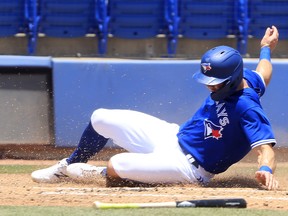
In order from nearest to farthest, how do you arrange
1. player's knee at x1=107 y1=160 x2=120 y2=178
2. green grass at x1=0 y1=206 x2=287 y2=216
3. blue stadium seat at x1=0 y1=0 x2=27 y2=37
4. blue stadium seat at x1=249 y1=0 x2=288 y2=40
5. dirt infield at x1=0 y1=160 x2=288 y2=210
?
green grass at x1=0 y1=206 x2=287 y2=216, dirt infield at x1=0 y1=160 x2=288 y2=210, player's knee at x1=107 y1=160 x2=120 y2=178, blue stadium seat at x1=0 y1=0 x2=27 y2=37, blue stadium seat at x1=249 y1=0 x2=288 y2=40

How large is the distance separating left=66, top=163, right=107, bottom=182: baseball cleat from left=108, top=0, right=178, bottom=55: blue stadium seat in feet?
12.0

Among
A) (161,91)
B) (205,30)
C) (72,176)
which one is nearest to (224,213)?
(72,176)

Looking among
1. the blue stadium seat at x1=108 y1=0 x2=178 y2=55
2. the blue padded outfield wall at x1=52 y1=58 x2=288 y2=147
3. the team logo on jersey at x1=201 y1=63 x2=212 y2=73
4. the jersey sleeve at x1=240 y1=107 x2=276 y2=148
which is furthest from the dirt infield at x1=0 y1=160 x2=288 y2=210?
the blue stadium seat at x1=108 y1=0 x2=178 y2=55

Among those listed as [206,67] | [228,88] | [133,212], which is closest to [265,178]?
[228,88]

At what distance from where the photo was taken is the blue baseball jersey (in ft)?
16.2

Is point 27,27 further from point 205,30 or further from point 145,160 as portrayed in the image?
point 145,160

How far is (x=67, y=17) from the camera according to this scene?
9.09 m

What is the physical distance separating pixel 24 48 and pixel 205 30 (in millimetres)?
2217

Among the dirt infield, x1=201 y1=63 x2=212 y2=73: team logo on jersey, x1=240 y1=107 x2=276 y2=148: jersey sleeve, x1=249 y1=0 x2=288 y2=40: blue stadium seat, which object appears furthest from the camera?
x1=249 y1=0 x2=288 y2=40: blue stadium seat

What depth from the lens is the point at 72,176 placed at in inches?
225

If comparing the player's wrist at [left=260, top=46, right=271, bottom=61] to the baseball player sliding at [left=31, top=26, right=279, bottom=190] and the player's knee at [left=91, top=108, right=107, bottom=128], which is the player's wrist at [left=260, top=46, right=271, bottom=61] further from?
the player's knee at [left=91, top=108, right=107, bottom=128]

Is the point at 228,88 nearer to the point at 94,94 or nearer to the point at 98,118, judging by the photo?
the point at 98,118

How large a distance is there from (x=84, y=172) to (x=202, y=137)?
97 centimetres

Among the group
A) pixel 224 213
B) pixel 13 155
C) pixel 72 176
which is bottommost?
pixel 13 155
